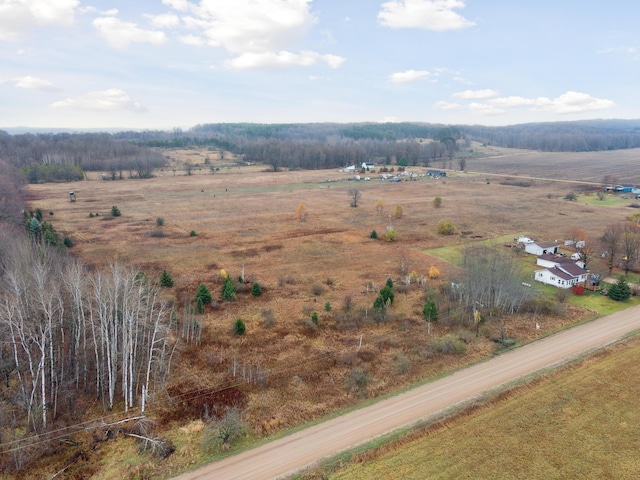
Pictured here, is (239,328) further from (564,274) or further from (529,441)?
(564,274)

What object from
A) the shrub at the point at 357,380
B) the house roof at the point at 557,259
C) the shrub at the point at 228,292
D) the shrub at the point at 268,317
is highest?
the house roof at the point at 557,259

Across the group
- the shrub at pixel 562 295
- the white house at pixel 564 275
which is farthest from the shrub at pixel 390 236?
the shrub at pixel 562 295

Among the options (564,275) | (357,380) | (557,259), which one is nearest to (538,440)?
(357,380)

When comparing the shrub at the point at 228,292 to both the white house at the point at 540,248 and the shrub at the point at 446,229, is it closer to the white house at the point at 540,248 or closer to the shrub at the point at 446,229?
Answer: the shrub at the point at 446,229

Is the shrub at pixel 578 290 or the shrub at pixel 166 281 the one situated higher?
the shrub at pixel 166 281

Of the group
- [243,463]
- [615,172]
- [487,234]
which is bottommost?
[243,463]

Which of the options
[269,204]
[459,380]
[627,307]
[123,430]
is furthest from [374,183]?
[123,430]

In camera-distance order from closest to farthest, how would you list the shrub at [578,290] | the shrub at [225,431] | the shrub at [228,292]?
the shrub at [225,431], the shrub at [228,292], the shrub at [578,290]

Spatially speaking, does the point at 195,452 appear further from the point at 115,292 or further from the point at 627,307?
the point at 627,307
